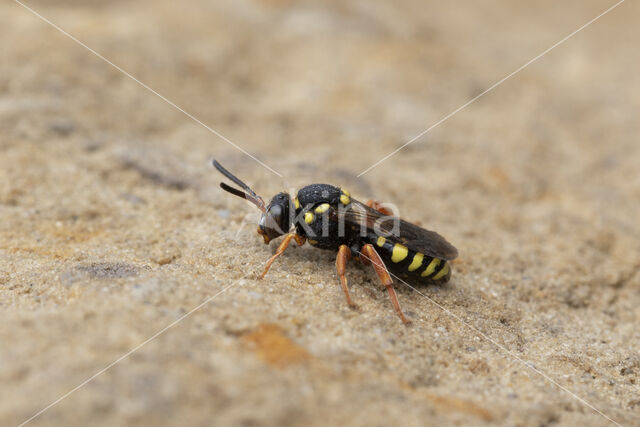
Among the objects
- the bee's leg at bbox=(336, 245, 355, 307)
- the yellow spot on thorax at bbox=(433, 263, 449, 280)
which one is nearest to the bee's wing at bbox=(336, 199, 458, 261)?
the yellow spot on thorax at bbox=(433, 263, 449, 280)

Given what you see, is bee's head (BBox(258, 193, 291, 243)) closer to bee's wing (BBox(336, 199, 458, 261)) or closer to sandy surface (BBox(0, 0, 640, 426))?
sandy surface (BBox(0, 0, 640, 426))

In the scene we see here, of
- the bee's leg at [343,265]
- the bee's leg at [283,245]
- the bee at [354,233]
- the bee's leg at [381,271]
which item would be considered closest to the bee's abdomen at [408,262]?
the bee at [354,233]

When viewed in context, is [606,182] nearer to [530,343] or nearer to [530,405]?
[530,343]

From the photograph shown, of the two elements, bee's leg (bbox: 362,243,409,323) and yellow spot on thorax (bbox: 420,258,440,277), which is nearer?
bee's leg (bbox: 362,243,409,323)

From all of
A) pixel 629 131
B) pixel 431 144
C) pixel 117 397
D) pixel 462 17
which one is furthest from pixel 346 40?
pixel 117 397

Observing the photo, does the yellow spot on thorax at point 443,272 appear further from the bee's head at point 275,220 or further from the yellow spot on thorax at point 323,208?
the bee's head at point 275,220

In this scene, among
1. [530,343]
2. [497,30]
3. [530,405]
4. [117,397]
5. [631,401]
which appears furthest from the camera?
[497,30]
